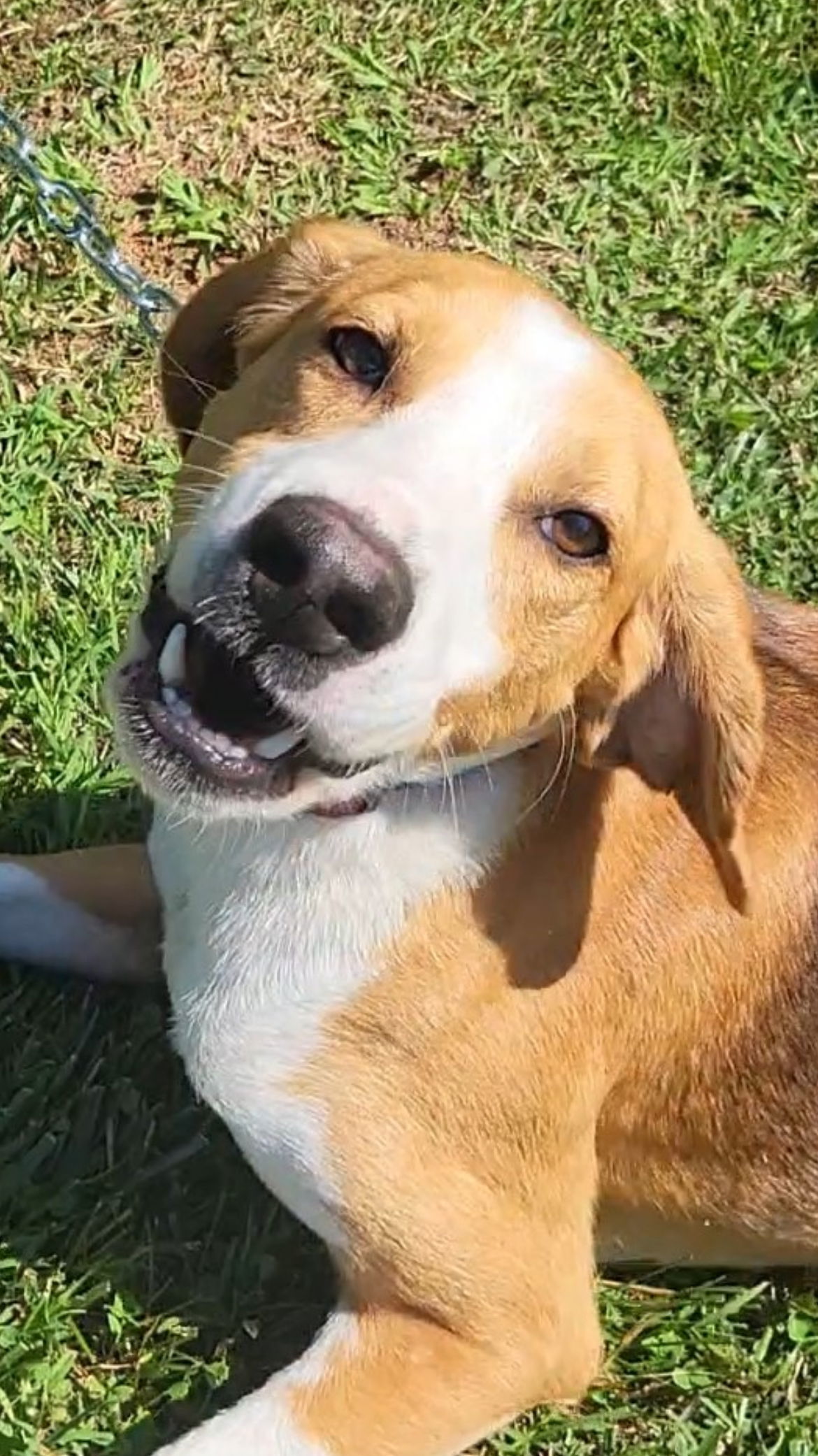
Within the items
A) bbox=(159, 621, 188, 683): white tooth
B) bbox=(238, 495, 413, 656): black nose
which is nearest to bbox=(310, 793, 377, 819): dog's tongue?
bbox=(159, 621, 188, 683): white tooth

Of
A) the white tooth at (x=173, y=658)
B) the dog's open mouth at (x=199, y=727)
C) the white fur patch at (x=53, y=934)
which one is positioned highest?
the white tooth at (x=173, y=658)

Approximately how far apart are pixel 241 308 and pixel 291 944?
137 cm

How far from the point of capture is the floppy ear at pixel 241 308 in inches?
175

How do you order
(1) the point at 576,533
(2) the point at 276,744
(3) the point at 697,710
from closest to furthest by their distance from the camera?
(2) the point at 276,744, (1) the point at 576,533, (3) the point at 697,710

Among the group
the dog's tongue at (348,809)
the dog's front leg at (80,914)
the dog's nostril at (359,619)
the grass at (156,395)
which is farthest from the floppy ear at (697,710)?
the grass at (156,395)

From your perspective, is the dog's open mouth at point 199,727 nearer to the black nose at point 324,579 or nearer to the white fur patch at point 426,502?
the white fur patch at point 426,502

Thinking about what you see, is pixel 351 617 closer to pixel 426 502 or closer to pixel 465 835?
pixel 426 502

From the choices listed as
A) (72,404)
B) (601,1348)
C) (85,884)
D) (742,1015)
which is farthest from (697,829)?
(72,404)

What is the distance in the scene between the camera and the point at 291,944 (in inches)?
180

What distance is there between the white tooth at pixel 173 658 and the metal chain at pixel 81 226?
7.50ft

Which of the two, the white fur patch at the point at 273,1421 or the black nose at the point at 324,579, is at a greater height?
the black nose at the point at 324,579

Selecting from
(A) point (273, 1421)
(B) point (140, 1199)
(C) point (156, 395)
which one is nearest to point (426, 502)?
(A) point (273, 1421)

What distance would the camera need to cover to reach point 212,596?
12.2 ft

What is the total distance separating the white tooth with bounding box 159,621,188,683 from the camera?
12.8 ft
